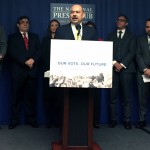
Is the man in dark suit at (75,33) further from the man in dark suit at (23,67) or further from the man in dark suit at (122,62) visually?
the man in dark suit at (122,62)

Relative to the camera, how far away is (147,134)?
14.4ft

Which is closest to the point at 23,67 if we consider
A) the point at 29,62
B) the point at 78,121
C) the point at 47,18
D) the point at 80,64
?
the point at 29,62

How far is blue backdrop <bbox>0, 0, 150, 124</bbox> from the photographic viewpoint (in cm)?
493

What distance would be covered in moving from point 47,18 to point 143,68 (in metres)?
1.63

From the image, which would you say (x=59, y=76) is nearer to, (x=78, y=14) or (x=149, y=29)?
(x=78, y=14)

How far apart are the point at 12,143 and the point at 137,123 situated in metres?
2.08

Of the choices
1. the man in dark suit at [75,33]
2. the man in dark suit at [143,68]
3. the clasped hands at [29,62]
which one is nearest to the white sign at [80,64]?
the man in dark suit at [75,33]

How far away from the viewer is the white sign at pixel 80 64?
288 cm

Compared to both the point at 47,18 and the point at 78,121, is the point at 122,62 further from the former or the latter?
the point at 78,121

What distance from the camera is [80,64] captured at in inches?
115

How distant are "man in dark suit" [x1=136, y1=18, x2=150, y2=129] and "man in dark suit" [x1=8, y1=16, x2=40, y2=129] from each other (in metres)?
1.46

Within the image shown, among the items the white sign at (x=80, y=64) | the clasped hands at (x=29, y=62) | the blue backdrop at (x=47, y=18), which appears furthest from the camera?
the blue backdrop at (x=47, y=18)

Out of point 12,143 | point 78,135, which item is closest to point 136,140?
point 78,135

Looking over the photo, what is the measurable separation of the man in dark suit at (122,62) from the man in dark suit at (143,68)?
0.11m
